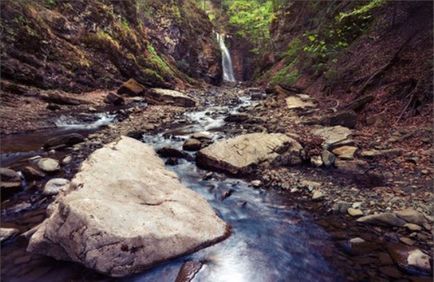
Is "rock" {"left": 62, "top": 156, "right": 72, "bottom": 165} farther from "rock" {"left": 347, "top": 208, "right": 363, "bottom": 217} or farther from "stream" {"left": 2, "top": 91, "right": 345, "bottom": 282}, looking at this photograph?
"rock" {"left": 347, "top": 208, "right": 363, "bottom": 217}

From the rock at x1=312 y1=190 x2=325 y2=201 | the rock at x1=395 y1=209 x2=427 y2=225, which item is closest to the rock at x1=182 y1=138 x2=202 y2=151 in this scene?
the rock at x1=312 y1=190 x2=325 y2=201

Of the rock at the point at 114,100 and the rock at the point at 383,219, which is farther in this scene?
the rock at the point at 114,100

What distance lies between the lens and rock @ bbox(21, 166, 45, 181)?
532cm

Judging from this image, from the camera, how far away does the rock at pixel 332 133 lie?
710cm

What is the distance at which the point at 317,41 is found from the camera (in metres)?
14.2

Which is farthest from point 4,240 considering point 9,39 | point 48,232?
point 9,39

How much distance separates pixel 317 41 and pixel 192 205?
1255 cm

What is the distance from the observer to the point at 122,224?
334 centimetres

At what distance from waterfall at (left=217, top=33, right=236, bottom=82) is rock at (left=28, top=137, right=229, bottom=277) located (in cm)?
2893

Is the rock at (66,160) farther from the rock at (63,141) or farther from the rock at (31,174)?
the rock at (63,141)

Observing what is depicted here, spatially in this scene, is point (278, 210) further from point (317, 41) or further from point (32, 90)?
point (317, 41)

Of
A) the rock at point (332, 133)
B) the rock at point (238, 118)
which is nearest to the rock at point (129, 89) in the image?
the rock at point (238, 118)

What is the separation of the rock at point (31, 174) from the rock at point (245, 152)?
121 inches

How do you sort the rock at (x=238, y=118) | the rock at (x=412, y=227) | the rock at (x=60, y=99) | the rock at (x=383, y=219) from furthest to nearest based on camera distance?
the rock at (x=60, y=99) < the rock at (x=238, y=118) < the rock at (x=383, y=219) < the rock at (x=412, y=227)
